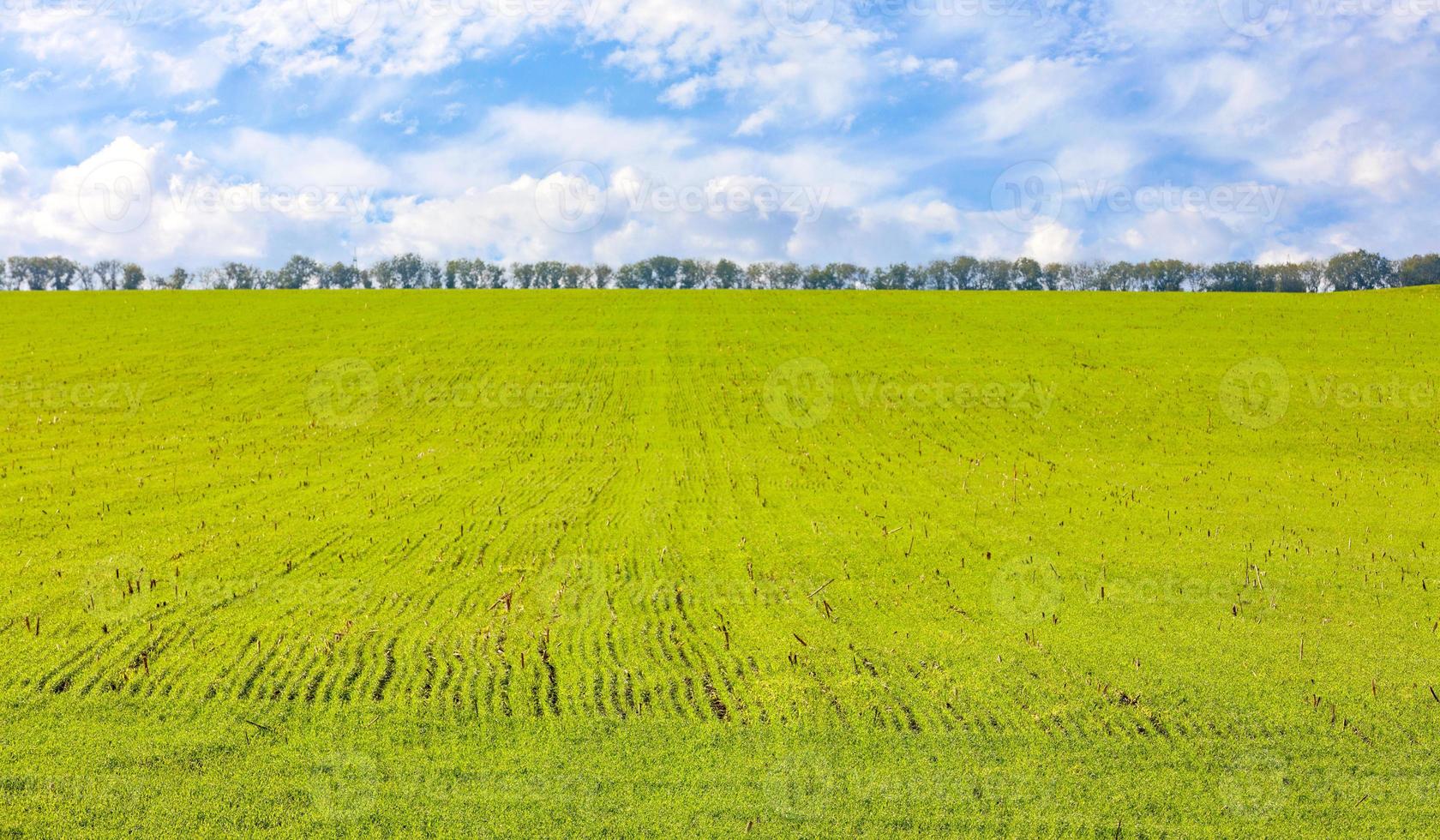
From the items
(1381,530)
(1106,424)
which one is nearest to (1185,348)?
(1106,424)

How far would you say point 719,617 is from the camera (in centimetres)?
1233

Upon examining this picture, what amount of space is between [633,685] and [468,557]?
6358mm

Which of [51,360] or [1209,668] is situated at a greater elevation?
[51,360]

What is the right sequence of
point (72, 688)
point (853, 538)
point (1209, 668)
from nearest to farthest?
point (72, 688)
point (1209, 668)
point (853, 538)

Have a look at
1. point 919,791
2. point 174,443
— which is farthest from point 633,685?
point 174,443

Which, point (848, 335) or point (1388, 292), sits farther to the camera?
point (1388, 292)

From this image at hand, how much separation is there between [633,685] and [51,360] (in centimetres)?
4459

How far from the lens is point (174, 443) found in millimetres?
26984

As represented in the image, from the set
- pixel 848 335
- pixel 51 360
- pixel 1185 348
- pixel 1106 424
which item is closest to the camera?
pixel 1106 424

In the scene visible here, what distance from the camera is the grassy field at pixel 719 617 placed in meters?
7.88

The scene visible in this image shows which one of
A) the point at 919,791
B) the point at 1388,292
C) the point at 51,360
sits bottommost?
the point at 919,791

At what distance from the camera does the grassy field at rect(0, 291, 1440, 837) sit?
7875 mm

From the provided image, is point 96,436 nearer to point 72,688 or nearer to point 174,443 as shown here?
point 174,443

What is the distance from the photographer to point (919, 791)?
791cm
